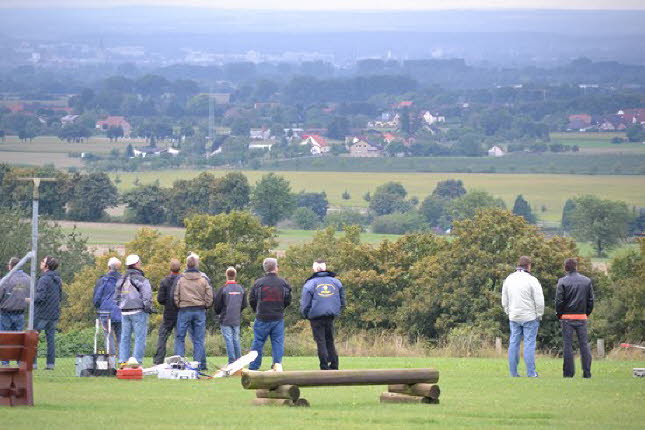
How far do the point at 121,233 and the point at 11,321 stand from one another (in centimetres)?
9606

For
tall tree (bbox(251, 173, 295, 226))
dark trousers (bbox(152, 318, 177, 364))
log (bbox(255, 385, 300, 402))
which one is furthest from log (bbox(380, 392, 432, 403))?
tall tree (bbox(251, 173, 295, 226))

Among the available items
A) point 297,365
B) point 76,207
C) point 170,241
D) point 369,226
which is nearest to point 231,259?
point 170,241

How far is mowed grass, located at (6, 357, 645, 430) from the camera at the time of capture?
11.5m

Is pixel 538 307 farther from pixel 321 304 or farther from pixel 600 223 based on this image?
pixel 600 223

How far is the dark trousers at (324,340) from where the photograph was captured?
54.4 feet

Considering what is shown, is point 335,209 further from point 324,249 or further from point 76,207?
point 324,249

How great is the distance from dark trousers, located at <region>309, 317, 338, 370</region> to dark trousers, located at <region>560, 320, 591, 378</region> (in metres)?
3.02

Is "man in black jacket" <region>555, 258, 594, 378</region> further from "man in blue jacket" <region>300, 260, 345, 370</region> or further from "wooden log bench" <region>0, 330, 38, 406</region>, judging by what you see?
"wooden log bench" <region>0, 330, 38, 406</region>

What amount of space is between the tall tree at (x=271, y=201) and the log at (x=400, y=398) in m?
126

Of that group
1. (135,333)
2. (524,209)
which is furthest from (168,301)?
(524,209)

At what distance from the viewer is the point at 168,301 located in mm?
16781

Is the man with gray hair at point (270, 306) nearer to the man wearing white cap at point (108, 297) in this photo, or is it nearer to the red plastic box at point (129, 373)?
the red plastic box at point (129, 373)

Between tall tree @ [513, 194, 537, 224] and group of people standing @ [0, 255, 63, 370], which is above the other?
group of people standing @ [0, 255, 63, 370]

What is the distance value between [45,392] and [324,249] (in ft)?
186
